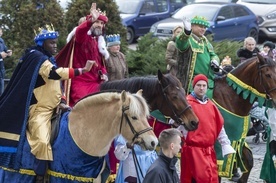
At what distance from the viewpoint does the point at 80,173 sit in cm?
791

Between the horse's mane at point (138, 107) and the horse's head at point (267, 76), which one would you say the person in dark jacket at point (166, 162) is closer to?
the horse's mane at point (138, 107)

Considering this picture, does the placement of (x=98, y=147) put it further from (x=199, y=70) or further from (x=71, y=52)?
(x=199, y=70)

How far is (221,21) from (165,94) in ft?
49.4

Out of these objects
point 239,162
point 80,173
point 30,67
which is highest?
point 30,67

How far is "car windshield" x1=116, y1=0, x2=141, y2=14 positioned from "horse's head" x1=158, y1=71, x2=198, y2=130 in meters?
16.9

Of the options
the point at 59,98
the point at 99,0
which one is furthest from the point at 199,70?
the point at 99,0

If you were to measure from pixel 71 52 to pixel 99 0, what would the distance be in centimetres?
614

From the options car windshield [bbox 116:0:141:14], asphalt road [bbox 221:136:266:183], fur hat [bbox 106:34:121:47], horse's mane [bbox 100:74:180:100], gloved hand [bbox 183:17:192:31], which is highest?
gloved hand [bbox 183:17:192:31]

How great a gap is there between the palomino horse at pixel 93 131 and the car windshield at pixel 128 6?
1757cm

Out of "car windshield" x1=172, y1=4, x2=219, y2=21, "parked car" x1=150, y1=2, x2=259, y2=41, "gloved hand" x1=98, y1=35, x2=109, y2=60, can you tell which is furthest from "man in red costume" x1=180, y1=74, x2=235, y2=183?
"car windshield" x1=172, y1=4, x2=219, y2=21

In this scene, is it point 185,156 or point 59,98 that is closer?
point 59,98

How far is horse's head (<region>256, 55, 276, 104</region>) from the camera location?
981 centimetres

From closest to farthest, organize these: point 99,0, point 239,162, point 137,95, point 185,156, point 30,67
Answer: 1. point 137,95
2. point 30,67
3. point 185,156
4. point 239,162
5. point 99,0

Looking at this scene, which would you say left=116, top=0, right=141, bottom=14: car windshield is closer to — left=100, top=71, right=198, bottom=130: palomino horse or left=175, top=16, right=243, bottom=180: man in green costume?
left=175, top=16, right=243, bottom=180: man in green costume
